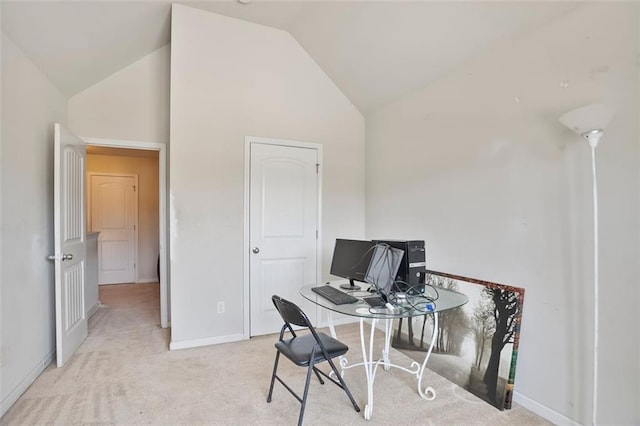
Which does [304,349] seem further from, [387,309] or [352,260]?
[352,260]

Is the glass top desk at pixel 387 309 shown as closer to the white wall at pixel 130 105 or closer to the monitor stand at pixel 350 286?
the monitor stand at pixel 350 286

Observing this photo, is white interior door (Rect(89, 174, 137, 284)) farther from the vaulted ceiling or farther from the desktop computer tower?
the desktop computer tower

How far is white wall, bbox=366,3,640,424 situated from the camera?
167 cm

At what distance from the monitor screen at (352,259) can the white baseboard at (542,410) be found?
1.27 meters

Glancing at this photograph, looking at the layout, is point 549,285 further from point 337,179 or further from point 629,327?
point 337,179

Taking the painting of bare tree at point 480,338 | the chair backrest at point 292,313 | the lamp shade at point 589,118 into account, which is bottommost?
the painting of bare tree at point 480,338

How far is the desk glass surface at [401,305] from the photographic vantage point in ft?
6.20

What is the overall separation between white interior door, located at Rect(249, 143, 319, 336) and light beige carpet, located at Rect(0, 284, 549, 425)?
0.58 m

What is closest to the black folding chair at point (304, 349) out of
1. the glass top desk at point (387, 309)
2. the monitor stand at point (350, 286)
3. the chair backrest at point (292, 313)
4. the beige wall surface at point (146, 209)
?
the chair backrest at point (292, 313)

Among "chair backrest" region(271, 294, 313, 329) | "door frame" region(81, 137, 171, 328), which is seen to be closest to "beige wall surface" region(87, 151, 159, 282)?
"door frame" region(81, 137, 171, 328)

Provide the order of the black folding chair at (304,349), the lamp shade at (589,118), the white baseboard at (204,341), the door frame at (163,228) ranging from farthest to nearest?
the door frame at (163,228)
the white baseboard at (204,341)
the black folding chair at (304,349)
the lamp shade at (589,118)

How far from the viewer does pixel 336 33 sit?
3143 mm

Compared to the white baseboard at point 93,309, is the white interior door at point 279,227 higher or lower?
higher

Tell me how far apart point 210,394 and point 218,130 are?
7.61 feet
